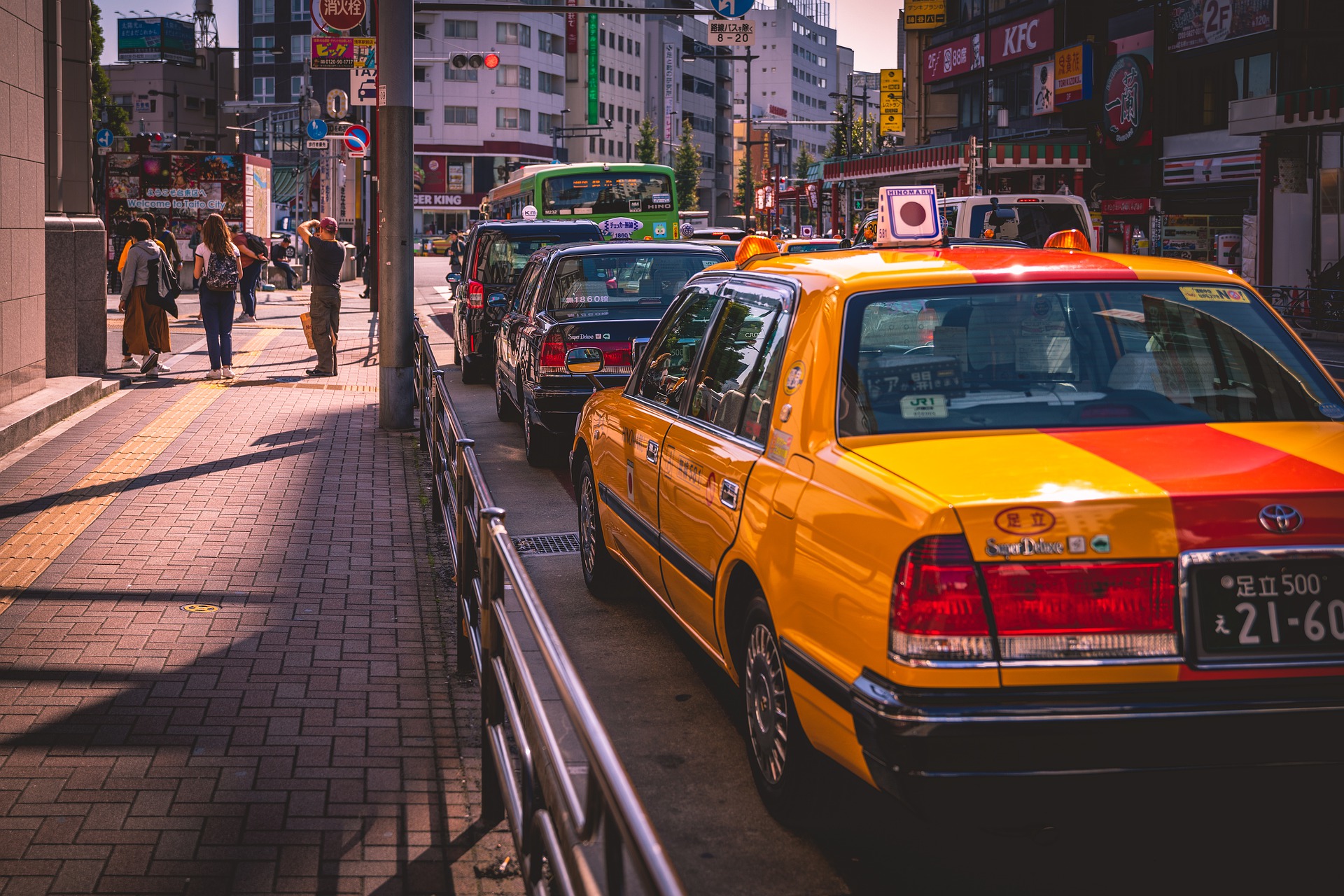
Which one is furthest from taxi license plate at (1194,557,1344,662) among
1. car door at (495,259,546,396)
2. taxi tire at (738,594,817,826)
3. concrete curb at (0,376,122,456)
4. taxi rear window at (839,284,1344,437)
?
concrete curb at (0,376,122,456)

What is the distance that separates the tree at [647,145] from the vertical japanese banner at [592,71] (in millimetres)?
4135

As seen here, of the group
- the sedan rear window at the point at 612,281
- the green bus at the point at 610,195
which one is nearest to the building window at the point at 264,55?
the green bus at the point at 610,195

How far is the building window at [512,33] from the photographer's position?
10394cm

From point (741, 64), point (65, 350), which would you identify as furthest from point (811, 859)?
point (741, 64)

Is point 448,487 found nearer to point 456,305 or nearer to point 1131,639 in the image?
point 1131,639

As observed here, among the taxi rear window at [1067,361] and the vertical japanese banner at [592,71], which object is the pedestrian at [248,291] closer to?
the taxi rear window at [1067,361]

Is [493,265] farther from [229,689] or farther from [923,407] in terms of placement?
[923,407]

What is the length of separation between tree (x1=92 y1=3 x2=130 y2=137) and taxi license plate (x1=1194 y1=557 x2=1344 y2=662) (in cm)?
6035

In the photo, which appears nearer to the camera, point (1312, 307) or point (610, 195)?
point (1312, 307)

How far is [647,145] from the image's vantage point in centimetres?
11438

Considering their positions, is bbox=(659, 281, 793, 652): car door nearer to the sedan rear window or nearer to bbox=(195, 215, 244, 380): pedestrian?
the sedan rear window

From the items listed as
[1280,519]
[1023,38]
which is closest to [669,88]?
[1023,38]

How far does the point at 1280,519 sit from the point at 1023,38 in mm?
47074

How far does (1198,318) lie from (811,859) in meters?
2.05
